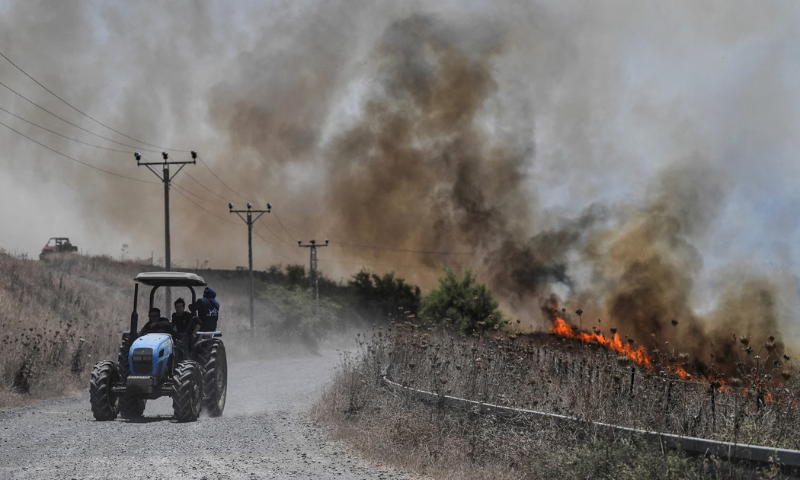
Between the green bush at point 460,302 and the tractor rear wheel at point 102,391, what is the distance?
790 inches

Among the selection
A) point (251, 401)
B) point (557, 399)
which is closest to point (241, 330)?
point (251, 401)

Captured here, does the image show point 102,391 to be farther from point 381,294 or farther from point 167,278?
point 381,294

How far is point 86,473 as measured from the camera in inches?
358

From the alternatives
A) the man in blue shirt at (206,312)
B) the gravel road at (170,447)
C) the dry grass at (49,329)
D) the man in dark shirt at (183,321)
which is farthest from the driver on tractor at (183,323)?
the dry grass at (49,329)

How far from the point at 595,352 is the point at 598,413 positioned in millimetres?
3018

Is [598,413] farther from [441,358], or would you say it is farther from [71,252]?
[71,252]

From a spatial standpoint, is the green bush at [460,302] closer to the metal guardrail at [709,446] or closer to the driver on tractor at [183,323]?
the driver on tractor at [183,323]

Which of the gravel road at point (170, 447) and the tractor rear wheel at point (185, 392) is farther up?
the tractor rear wheel at point (185, 392)

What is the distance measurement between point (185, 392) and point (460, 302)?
21.6 m

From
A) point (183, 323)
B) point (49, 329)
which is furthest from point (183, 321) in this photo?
point (49, 329)

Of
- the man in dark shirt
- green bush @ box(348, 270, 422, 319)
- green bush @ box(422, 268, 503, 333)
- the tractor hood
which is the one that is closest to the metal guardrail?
the tractor hood

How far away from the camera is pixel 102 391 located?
46.0ft

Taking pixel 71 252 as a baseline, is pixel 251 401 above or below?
below

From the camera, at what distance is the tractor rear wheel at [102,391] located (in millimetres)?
13977
